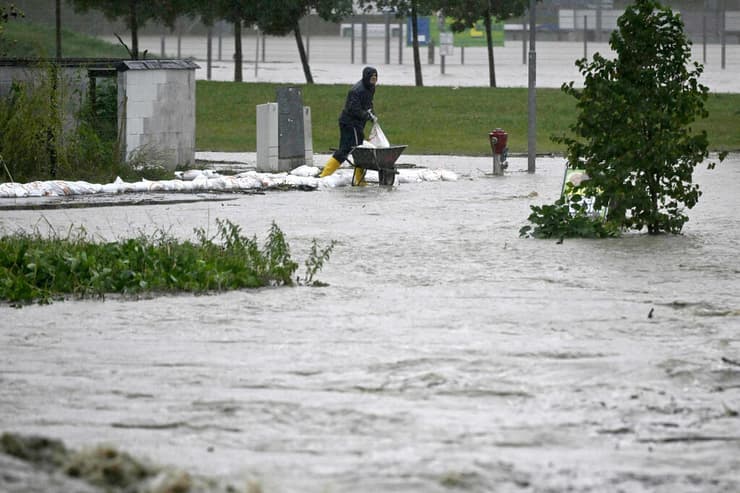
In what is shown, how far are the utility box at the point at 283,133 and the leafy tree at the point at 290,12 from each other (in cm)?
2407

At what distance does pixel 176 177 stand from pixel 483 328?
13.9 meters

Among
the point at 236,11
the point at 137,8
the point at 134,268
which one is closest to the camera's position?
the point at 134,268

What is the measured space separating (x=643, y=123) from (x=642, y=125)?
3 centimetres

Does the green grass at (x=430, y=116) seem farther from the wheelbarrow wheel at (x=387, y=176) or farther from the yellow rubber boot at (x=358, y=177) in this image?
the wheelbarrow wheel at (x=387, y=176)

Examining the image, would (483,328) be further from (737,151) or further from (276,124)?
(737,151)

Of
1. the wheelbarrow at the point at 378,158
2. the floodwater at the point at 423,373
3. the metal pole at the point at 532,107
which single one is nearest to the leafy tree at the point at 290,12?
the metal pole at the point at 532,107

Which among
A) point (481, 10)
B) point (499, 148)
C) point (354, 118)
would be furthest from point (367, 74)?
point (481, 10)

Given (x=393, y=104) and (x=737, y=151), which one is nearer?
(x=737, y=151)

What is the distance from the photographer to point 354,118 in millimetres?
23750

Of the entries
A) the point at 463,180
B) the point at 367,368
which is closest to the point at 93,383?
the point at 367,368

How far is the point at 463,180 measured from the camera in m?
24.1

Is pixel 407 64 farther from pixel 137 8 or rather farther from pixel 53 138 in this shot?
pixel 53 138

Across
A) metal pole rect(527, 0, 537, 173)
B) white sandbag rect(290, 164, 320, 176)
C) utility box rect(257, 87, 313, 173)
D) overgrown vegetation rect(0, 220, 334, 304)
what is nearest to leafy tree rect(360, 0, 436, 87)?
metal pole rect(527, 0, 537, 173)

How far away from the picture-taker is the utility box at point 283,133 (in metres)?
25.0
